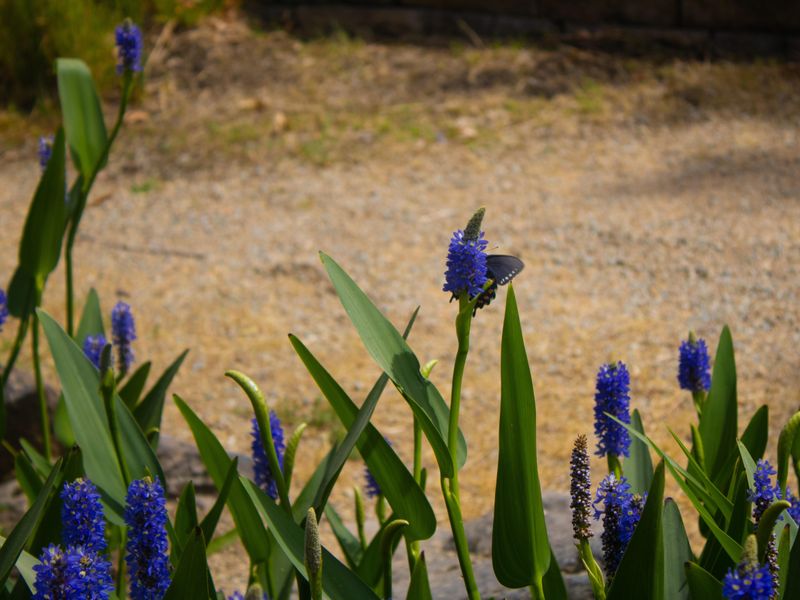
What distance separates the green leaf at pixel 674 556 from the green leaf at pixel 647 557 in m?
0.09

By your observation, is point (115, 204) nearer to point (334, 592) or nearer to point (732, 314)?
point (732, 314)

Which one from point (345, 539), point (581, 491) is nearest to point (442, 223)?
point (345, 539)

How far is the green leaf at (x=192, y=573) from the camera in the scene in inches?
36.8

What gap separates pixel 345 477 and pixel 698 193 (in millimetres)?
2089

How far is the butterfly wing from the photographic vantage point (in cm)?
104

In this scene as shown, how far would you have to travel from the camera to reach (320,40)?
19.4ft

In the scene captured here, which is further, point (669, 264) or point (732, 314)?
point (669, 264)

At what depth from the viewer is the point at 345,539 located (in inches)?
64.0

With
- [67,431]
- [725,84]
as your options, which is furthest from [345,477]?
[725,84]

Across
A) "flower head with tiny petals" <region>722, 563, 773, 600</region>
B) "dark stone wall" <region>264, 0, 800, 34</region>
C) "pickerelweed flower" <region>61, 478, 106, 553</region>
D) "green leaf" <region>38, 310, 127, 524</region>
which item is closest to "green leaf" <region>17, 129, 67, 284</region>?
"green leaf" <region>38, 310, 127, 524</region>

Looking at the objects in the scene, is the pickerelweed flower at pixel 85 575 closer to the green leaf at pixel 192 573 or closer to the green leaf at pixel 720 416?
the green leaf at pixel 192 573

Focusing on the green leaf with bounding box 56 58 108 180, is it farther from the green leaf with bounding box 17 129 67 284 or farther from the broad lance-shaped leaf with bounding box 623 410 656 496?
the broad lance-shaped leaf with bounding box 623 410 656 496

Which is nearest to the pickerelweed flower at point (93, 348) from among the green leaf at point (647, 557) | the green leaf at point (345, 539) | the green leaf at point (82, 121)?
the green leaf at point (82, 121)

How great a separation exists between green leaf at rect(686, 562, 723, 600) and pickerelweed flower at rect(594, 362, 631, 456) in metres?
0.33
